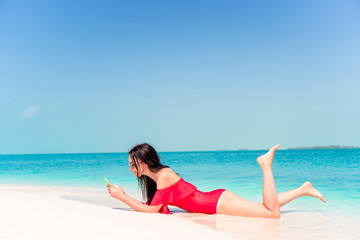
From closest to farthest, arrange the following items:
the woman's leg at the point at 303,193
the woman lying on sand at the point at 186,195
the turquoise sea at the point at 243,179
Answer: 1. the woman lying on sand at the point at 186,195
2. the woman's leg at the point at 303,193
3. the turquoise sea at the point at 243,179

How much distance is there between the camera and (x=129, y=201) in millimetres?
4543

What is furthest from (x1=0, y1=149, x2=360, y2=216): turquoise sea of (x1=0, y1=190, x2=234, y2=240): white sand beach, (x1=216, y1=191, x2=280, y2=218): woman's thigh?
(x1=0, y1=190, x2=234, y2=240): white sand beach

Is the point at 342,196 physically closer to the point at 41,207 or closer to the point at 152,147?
the point at 152,147

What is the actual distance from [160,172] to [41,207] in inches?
64.5

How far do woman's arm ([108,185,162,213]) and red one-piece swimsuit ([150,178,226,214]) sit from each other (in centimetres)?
9

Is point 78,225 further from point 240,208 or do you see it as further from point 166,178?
point 240,208

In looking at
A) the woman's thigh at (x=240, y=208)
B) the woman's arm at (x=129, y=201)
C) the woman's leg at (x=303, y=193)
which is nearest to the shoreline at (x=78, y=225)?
the woman's arm at (x=129, y=201)

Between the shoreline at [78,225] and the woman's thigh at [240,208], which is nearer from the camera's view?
the shoreline at [78,225]

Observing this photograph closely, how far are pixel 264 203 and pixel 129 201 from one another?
6.36 feet

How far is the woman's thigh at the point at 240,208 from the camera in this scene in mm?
4722

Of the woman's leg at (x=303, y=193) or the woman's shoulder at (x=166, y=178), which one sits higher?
the woman's shoulder at (x=166, y=178)

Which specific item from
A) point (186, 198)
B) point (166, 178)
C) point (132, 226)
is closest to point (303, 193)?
point (186, 198)

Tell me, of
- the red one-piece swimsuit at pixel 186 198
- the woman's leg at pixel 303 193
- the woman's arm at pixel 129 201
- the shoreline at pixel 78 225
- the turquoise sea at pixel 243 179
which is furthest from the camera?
the turquoise sea at pixel 243 179

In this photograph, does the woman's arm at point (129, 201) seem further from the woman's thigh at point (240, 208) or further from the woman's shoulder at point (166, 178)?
the woman's thigh at point (240, 208)
